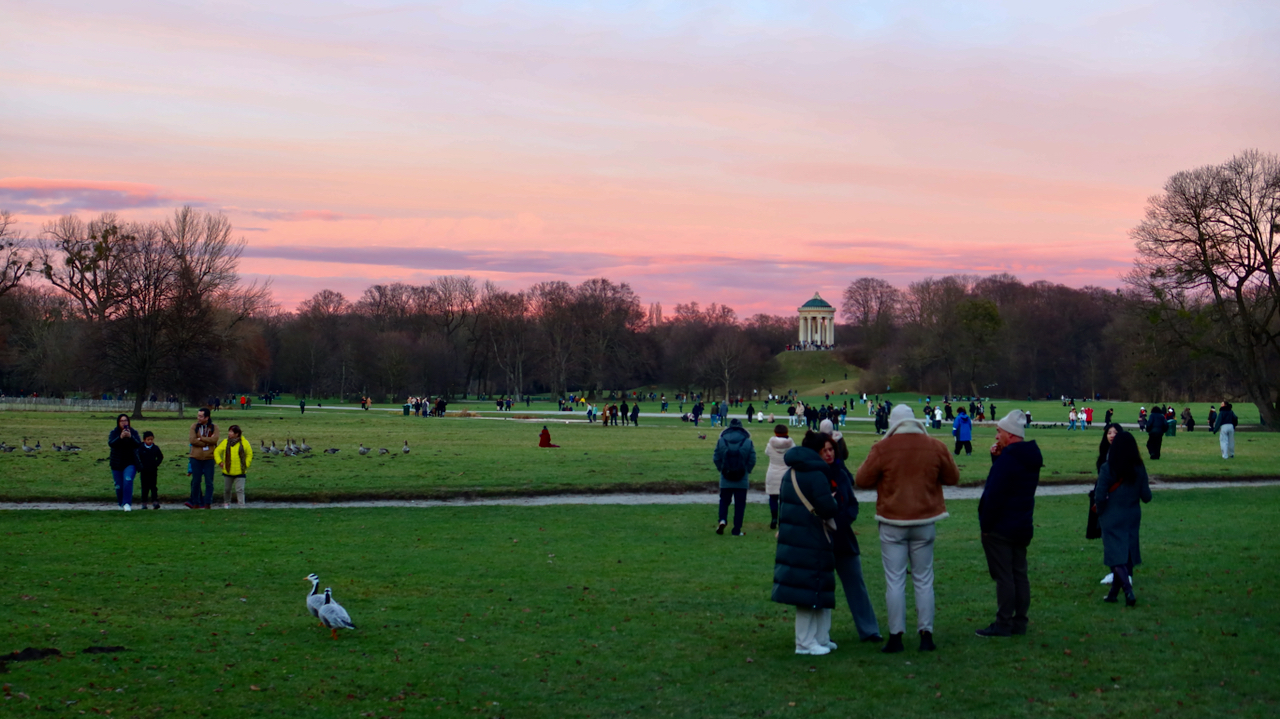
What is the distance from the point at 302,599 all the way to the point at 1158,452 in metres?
→ 27.1

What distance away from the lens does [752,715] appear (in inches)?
284

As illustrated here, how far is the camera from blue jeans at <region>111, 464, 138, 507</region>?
19.3 metres

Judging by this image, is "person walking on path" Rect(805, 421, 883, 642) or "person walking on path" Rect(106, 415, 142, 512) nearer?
"person walking on path" Rect(805, 421, 883, 642)

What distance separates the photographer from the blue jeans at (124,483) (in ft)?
63.2

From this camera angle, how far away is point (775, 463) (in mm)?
15820

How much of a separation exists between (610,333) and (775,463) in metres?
101

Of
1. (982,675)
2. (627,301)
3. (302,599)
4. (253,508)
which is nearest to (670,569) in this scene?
(302,599)

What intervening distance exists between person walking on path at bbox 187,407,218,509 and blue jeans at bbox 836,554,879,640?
13722mm

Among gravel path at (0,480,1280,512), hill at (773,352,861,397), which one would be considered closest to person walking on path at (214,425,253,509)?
gravel path at (0,480,1280,512)

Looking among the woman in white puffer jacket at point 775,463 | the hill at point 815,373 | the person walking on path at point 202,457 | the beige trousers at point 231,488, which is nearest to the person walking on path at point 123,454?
the person walking on path at point 202,457

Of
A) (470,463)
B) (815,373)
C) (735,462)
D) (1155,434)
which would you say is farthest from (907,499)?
(815,373)

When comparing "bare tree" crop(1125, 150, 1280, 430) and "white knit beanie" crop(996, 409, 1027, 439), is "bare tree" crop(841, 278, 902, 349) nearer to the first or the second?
"bare tree" crop(1125, 150, 1280, 430)

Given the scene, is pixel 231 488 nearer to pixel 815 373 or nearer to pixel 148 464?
pixel 148 464

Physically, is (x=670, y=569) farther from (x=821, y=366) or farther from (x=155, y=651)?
(x=821, y=366)
